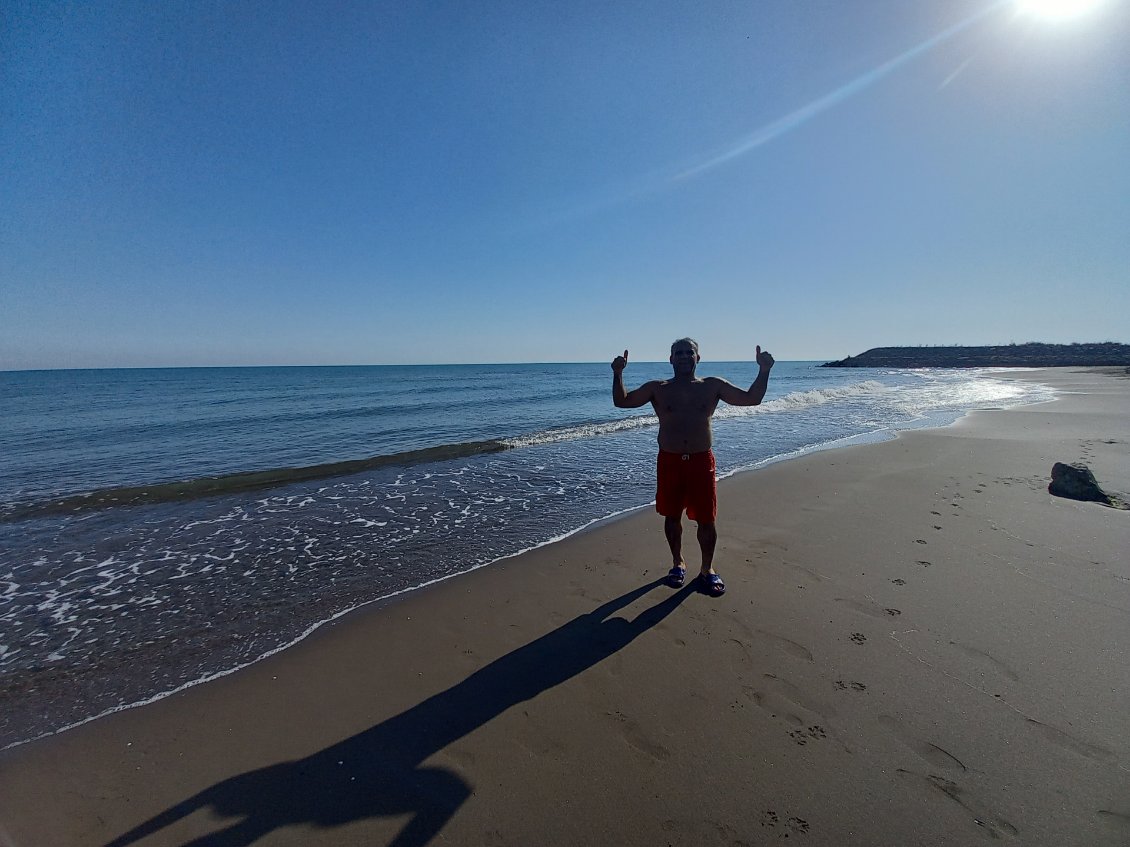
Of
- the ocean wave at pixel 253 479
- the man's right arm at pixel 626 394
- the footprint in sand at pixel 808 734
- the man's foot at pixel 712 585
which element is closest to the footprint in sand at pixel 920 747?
the footprint in sand at pixel 808 734

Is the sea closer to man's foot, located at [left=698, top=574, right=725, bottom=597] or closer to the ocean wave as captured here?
the ocean wave

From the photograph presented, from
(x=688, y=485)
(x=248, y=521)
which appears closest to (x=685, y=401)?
(x=688, y=485)

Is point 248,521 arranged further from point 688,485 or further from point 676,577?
point 688,485

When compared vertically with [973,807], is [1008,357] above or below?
above

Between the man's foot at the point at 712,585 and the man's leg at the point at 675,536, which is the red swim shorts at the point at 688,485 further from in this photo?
the man's foot at the point at 712,585

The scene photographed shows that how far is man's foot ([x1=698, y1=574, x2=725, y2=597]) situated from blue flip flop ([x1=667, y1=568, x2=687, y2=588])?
18 cm

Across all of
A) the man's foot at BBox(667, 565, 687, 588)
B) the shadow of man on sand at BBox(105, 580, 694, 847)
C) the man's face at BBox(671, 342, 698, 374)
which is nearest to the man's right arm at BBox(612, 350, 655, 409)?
the man's face at BBox(671, 342, 698, 374)

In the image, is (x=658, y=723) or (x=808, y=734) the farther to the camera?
(x=658, y=723)

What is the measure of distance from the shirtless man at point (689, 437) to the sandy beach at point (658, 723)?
21.1 inches

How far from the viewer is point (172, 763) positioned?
2654 mm

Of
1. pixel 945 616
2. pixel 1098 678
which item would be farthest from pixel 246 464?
pixel 1098 678

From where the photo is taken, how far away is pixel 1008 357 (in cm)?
6956

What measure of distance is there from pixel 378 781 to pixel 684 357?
4.03 m

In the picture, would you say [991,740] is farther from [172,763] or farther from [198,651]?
[198,651]
